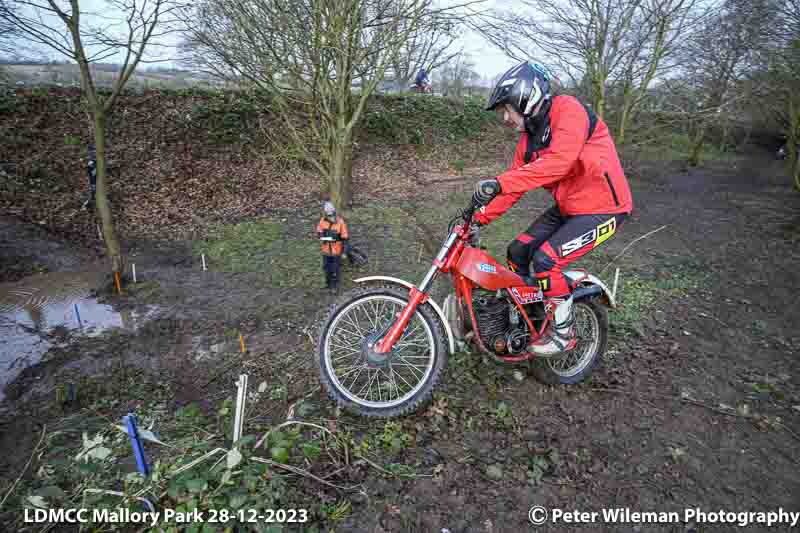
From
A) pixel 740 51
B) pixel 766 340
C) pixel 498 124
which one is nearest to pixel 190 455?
pixel 766 340

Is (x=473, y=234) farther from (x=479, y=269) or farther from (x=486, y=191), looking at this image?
(x=486, y=191)

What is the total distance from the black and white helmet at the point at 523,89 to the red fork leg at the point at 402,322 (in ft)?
4.54

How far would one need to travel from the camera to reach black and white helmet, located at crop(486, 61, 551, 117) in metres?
2.78

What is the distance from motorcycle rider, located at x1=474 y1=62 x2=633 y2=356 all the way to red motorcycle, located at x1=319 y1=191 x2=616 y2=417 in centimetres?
15

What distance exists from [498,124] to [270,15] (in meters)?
18.9

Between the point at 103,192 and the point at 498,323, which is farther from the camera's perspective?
the point at 103,192

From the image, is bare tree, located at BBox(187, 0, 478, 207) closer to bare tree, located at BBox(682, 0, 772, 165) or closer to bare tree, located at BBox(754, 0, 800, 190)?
Result: bare tree, located at BBox(754, 0, 800, 190)

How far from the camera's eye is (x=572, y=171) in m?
2.99

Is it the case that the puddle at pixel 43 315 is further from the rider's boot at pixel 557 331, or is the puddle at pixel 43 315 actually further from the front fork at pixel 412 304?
the rider's boot at pixel 557 331

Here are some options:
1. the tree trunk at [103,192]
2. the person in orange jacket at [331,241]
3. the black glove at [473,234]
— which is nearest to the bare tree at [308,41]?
the person in orange jacket at [331,241]

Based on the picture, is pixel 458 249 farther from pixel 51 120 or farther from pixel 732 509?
pixel 51 120

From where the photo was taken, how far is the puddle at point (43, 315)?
18.2 ft

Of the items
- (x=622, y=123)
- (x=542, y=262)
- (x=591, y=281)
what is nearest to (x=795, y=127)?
(x=622, y=123)

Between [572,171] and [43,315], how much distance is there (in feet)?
26.8
